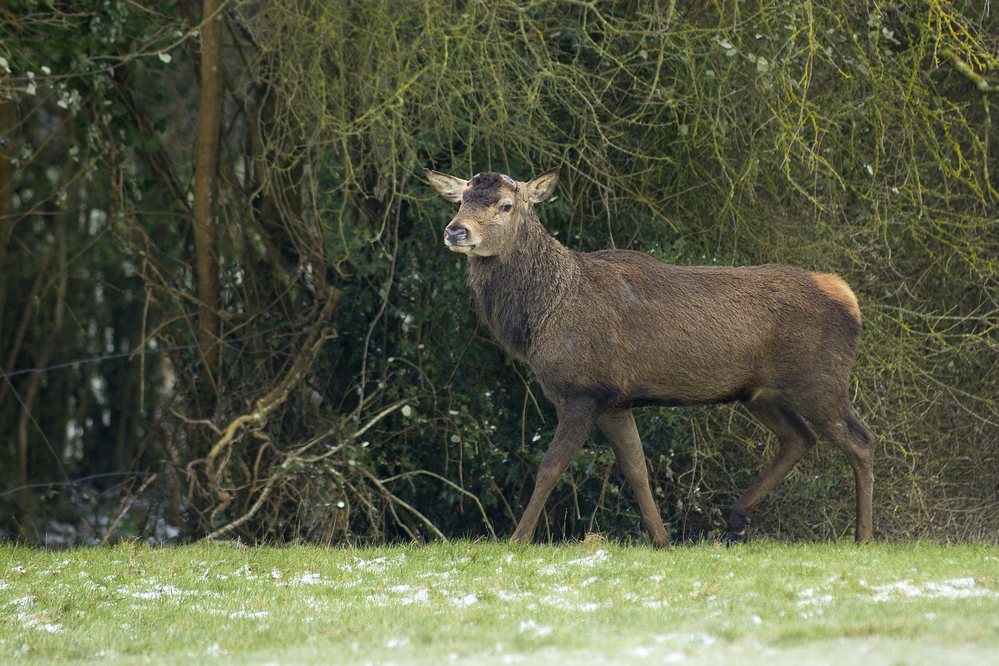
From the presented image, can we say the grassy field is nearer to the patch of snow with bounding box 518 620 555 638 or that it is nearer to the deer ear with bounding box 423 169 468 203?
the patch of snow with bounding box 518 620 555 638

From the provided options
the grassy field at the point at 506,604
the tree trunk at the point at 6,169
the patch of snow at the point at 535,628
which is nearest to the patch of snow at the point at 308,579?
the grassy field at the point at 506,604

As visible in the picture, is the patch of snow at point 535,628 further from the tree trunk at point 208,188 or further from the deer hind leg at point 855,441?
the tree trunk at point 208,188

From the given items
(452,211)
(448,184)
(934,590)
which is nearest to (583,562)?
(934,590)

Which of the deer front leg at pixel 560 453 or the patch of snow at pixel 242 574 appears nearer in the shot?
the patch of snow at pixel 242 574

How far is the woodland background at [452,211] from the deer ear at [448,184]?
0.75m

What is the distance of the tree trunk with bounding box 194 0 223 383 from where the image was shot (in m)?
12.2

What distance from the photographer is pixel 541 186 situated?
991 centimetres

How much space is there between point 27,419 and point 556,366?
9.25 metres

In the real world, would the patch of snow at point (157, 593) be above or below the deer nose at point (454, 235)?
below

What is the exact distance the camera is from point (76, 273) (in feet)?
55.9

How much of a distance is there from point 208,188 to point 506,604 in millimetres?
6390

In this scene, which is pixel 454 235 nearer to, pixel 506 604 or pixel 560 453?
pixel 560 453

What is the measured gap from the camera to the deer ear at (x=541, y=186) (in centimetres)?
982

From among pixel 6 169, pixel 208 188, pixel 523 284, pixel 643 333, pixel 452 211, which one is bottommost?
pixel 643 333
